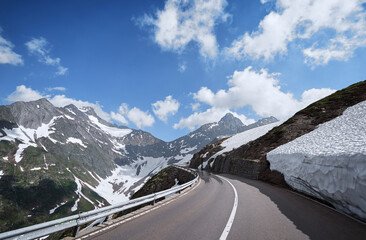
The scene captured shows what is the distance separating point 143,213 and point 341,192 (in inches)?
384

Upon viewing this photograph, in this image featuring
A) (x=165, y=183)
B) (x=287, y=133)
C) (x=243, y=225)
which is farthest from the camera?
(x=165, y=183)

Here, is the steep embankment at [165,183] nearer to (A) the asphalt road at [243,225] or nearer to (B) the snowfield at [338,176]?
(B) the snowfield at [338,176]

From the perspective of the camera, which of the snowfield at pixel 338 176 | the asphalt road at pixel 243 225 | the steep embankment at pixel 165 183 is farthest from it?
the steep embankment at pixel 165 183

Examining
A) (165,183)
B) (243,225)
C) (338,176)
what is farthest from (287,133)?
(243,225)

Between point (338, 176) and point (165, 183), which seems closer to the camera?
point (338, 176)

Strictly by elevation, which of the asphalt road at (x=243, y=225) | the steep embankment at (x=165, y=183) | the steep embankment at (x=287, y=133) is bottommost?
the steep embankment at (x=165, y=183)

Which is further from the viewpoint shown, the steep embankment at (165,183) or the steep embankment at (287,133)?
the steep embankment at (165,183)

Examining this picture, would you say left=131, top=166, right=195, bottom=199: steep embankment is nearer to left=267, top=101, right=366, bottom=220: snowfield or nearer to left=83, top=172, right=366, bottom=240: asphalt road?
left=267, top=101, right=366, bottom=220: snowfield

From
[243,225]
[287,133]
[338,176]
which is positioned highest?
[287,133]

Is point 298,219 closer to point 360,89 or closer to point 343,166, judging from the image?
point 343,166

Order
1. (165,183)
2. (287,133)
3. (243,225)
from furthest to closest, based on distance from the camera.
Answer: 1. (165,183)
2. (287,133)
3. (243,225)

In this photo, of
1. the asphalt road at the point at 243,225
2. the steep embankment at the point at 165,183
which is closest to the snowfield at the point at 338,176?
the asphalt road at the point at 243,225

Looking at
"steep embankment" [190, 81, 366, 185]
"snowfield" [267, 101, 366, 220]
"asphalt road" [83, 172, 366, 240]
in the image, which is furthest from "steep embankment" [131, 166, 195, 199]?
"asphalt road" [83, 172, 366, 240]

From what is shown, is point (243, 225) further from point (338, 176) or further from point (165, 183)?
point (165, 183)
